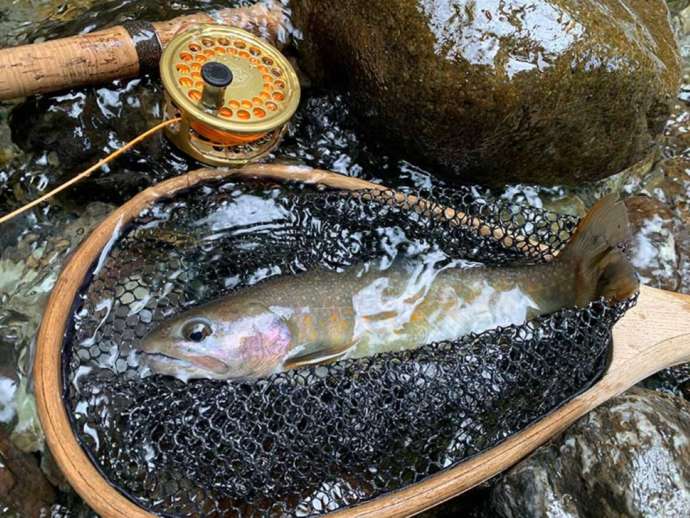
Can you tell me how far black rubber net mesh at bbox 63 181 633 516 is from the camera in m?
2.30

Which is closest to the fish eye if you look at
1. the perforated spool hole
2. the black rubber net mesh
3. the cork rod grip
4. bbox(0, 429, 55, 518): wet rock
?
the black rubber net mesh

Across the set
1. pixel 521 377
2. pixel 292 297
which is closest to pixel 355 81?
pixel 292 297

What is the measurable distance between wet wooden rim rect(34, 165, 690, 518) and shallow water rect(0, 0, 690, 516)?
355 mm

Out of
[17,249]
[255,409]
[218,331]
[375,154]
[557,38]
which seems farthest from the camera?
[375,154]

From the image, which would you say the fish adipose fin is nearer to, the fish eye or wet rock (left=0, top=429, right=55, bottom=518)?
the fish eye

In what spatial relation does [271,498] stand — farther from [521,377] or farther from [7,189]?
[7,189]

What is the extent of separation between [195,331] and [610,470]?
1.77 m

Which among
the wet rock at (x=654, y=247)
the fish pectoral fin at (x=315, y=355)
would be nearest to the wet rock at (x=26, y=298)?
the fish pectoral fin at (x=315, y=355)

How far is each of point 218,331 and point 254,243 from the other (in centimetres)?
61

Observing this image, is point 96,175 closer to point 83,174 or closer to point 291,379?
point 83,174

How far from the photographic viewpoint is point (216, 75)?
95.0 inches

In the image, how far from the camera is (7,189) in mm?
3160

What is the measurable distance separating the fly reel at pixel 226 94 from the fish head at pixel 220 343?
0.68 metres

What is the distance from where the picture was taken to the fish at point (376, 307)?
8.16 ft
